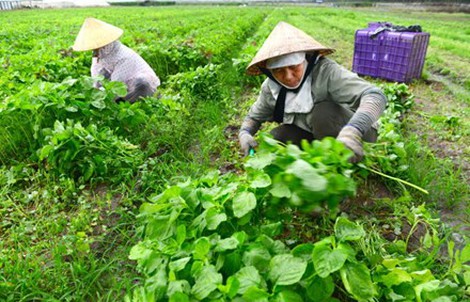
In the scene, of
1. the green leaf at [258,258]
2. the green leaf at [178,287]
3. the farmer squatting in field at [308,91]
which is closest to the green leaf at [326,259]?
the green leaf at [258,258]

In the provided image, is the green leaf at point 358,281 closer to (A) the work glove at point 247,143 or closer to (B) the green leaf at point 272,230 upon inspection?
(B) the green leaf at point 272,230

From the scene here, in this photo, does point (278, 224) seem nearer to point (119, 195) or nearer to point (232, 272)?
point (232, 272)

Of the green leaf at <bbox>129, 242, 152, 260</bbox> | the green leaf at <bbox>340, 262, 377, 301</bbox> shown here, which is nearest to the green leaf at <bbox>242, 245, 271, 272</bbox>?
the green leaf at <bbox>340, 262, 377, 301</bbox>

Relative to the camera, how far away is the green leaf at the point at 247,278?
1.17 metres

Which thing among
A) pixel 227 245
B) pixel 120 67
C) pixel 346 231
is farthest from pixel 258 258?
pixel 120 67

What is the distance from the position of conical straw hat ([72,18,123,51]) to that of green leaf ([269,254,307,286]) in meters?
3.06

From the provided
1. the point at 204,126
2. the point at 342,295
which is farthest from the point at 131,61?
the point at 342,295

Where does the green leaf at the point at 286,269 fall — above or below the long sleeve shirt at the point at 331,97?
below

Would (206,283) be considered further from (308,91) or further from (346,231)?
(308,91)

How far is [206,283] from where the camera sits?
119 cm

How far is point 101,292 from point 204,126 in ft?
7.40

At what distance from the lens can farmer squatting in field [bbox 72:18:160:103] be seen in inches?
144

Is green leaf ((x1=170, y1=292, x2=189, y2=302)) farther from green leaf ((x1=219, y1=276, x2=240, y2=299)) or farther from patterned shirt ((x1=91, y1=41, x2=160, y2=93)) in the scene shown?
patterned shirt ((x1=91, y1=41, x2=160, y2=93))

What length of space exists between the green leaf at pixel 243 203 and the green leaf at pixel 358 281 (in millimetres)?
395
